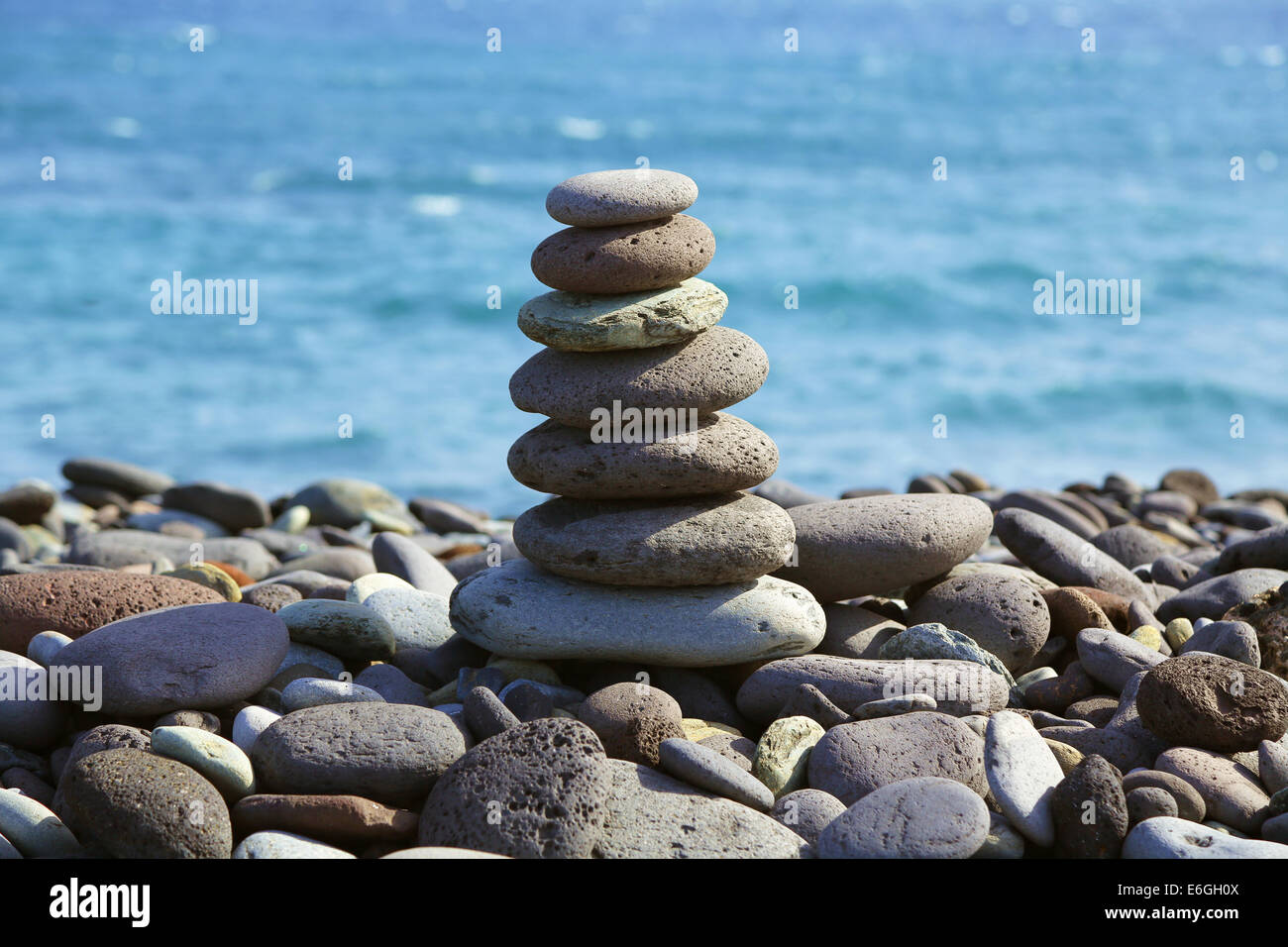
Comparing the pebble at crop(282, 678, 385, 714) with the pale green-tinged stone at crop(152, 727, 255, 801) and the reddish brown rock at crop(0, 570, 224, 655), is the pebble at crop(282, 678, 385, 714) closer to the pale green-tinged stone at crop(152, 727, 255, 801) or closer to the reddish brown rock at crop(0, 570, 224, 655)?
the pale green-tinged stone at crop(152, 727, 255, 801)

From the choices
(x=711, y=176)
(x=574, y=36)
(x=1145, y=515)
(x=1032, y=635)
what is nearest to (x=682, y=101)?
(x=711, y=176)

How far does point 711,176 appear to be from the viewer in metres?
25.0

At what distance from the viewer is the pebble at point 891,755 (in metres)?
4.55

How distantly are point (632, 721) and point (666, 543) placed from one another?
2.57 ft

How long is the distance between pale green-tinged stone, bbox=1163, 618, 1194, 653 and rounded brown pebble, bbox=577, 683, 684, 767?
99.2 inches

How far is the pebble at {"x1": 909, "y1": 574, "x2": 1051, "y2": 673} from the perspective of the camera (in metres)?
5.63

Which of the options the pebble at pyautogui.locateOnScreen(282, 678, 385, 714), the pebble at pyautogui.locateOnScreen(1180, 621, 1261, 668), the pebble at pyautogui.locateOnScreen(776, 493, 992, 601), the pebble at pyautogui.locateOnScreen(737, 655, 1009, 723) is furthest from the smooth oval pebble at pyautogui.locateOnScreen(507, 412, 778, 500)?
the pebble at pyautogui.locateOnScreen(1180, 621, 1261, 668)

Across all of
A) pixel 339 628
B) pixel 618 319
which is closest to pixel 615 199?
pixel 618 319

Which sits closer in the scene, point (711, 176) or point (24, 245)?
point (24, 245)

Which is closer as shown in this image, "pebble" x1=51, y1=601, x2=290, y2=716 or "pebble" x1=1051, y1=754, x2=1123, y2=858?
"pebble" x1=1051, y1=754, x2=1123, y2=858

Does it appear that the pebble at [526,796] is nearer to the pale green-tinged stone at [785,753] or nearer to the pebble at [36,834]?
the pale green-tinged stone at [785,753]
